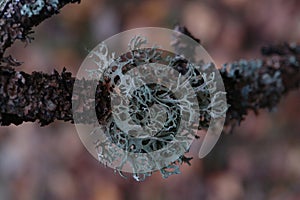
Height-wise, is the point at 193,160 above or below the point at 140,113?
above

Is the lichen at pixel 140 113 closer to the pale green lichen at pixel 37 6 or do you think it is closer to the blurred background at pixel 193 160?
the pale green lichen at pixel 37 6

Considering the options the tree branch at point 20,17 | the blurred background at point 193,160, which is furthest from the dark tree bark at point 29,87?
the blurred background at point 193,160

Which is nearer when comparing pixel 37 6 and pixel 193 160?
pixel 37 6

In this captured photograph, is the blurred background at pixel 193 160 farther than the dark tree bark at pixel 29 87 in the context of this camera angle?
Yes

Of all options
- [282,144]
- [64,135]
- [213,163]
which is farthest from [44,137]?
[282,144]

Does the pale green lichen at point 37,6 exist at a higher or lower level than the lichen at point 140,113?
higher

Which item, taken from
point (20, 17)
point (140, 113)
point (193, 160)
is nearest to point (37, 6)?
point (20, 17)

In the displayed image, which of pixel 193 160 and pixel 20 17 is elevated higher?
pixel 193 160

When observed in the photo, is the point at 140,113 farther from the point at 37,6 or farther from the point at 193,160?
the point at 193,160

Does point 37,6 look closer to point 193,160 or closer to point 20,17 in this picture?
point 20,17
